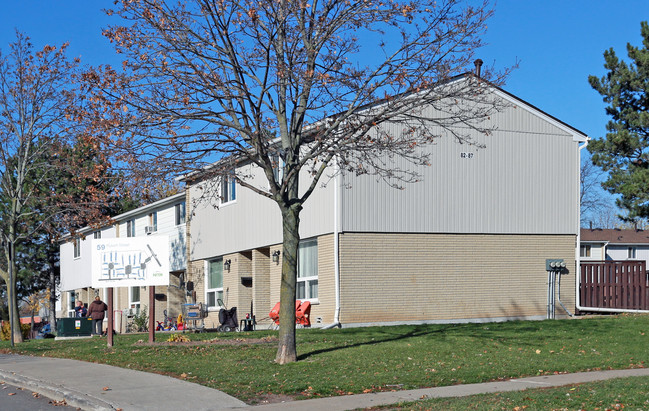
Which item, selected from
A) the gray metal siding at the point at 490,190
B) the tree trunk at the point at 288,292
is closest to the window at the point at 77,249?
the gray metal siding at the point at 490,190

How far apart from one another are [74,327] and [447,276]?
13.8m

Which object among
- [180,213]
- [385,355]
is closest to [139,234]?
[180,213]

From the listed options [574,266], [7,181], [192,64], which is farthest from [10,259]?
[574,266]

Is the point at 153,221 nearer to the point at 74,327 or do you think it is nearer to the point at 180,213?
the point at 180,213

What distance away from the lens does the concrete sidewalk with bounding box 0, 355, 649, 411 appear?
10.8 m

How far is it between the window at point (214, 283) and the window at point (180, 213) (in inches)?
136

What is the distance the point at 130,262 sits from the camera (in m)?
20.0

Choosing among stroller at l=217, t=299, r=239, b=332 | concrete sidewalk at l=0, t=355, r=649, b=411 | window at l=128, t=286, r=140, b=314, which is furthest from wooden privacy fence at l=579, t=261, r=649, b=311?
window at l=128, t=286, r=140, b=314

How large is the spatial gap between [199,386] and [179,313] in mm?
24462

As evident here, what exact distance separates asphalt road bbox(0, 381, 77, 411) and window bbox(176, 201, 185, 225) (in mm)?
22076

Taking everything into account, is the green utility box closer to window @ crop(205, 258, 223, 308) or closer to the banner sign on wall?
window @ crop(205, 258, 223, 308)

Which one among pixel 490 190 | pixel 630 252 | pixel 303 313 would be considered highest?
pixel 490 190

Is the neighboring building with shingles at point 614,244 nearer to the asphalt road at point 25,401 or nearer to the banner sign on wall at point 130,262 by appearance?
the banner sign on wall at point 130,262

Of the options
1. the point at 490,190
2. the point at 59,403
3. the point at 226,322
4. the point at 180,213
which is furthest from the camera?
the point at 180,213
